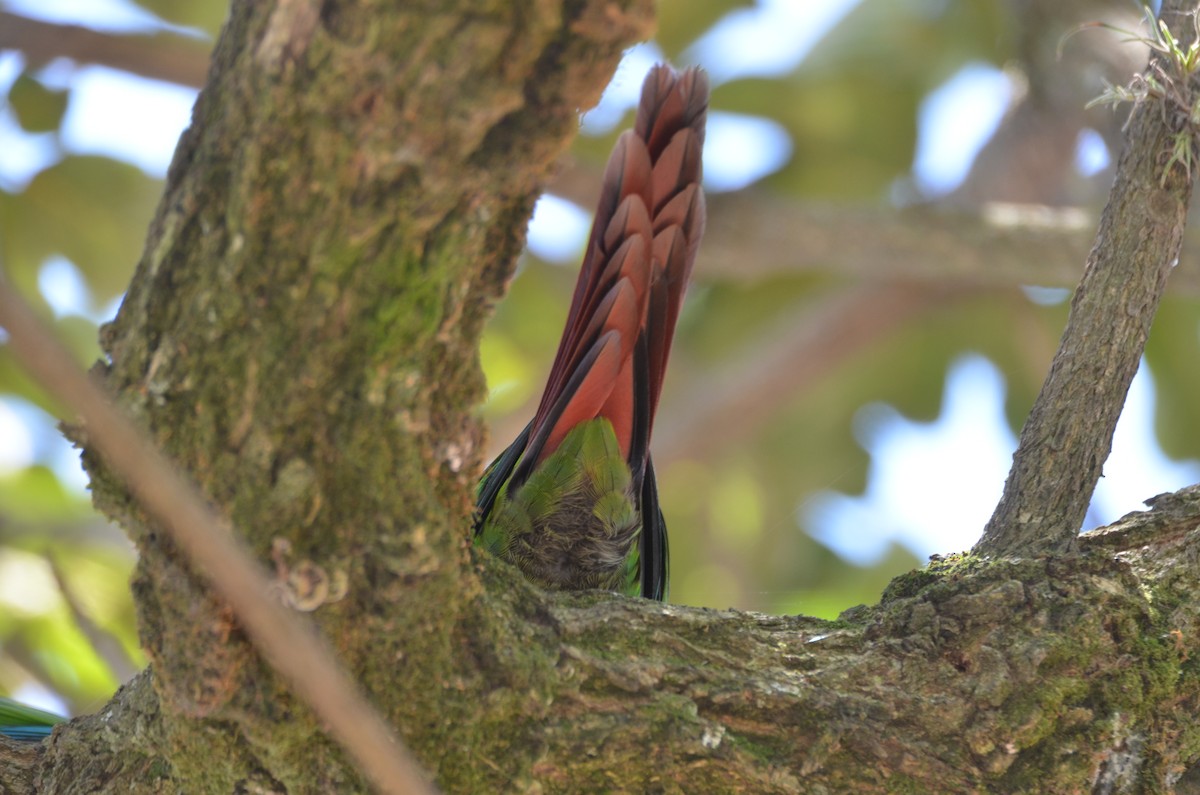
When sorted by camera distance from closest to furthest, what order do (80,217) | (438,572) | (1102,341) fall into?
(438,572) → (1102,341) → (80,217)

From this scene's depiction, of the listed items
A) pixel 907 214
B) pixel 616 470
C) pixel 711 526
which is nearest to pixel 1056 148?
pixel 907 214

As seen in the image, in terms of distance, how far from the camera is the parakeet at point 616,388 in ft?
6.26

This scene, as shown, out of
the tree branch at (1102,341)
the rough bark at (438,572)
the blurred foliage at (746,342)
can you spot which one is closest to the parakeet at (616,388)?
the rough bark at (438,572)

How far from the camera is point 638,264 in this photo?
197 centimetres

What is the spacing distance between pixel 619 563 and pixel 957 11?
3.94 metres

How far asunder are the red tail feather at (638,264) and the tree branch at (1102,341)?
635 mm

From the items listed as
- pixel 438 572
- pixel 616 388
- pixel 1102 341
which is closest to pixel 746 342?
pixel 616 388

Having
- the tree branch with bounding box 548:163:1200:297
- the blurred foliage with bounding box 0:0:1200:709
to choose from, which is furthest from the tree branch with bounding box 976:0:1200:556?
the blurred foliage with bounding box 0:0:1200:709

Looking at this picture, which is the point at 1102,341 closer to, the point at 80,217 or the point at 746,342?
the point at 80,217

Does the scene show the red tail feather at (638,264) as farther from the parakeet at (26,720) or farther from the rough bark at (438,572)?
the parakeet at (26,720)

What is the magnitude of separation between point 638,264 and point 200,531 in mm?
1243

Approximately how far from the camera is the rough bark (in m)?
1.20

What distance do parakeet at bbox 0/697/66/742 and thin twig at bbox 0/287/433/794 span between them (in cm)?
146

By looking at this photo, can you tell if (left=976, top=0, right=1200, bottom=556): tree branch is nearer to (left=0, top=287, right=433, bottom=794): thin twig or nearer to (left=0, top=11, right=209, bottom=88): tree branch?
(left=0, top=287, right=433, bottom=794): thin twig
